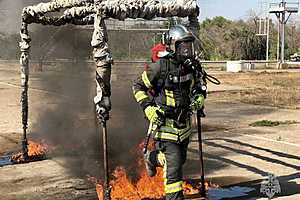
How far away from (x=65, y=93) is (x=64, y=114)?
51cm

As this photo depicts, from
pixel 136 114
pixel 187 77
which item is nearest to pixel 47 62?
pixel 136 114

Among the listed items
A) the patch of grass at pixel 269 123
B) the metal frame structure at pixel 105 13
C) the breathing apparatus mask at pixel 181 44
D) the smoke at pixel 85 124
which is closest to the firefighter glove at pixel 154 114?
the breathing apparatus mask at pixel 181 44

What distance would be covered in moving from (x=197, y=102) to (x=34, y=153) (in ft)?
15.7

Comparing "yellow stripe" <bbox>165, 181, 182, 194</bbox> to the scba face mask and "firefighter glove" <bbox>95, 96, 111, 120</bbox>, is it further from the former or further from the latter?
the scba face mask

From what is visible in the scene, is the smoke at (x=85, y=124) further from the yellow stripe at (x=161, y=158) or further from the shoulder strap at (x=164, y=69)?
the shoulder strap at (x=164, y=69)

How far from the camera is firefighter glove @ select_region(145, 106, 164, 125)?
16.1ft

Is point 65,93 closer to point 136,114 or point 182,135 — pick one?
point 136,114

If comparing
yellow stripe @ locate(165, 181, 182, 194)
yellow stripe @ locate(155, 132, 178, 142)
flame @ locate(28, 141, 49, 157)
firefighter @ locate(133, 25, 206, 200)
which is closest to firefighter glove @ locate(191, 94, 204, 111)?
firefighter @ locate(133, 25, 206, 200)

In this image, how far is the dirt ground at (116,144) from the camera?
718 cm

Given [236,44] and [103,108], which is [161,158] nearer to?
[103,108]

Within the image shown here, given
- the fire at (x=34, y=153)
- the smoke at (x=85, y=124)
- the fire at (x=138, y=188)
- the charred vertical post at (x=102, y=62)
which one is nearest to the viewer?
the charred vertical post at (x=102, y=62)

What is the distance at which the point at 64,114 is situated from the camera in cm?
1136

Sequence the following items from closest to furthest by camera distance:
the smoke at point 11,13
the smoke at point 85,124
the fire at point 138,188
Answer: the fire at point 138,188 < the smoke at point 85,124 < the smoke at point 11,13

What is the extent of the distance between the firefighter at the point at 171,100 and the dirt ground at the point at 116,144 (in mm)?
1636
